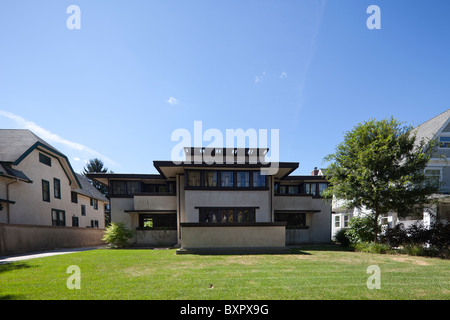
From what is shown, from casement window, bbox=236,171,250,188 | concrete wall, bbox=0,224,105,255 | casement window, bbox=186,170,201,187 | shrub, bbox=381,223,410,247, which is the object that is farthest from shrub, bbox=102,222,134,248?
shrub, bbox=381,223,410,247

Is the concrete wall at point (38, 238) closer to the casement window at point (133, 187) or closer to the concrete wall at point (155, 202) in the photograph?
the casement window at point (133, 187)

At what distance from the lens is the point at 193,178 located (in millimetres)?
16188

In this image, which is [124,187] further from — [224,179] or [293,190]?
[293,190]

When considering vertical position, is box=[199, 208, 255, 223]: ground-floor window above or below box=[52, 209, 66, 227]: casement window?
above

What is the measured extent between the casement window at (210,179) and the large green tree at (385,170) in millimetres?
8788

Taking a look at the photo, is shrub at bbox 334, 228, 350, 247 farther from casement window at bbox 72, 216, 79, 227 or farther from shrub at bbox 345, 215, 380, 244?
casement window at bbox 72, 216, 79, 227

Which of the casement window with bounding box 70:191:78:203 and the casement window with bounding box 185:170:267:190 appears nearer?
the casement window with bounding box 185:170:267:190

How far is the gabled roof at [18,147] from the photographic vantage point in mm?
16188

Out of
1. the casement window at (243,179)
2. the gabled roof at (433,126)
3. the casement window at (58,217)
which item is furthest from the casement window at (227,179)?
the casement window at (58,217)

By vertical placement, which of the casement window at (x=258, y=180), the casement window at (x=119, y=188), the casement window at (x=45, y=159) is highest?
the casement window at (x=45, y=159)

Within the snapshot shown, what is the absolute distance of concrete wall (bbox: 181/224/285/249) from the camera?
13.2 metres

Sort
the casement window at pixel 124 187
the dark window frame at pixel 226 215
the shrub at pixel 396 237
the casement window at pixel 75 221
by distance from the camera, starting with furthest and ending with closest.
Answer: the casement window at pixel 75 221 → the casement window at pixel 124 187 → the dark window frame at pixel 226 215 → the shrub at pixel 396 237

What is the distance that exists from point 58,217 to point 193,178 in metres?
16.0

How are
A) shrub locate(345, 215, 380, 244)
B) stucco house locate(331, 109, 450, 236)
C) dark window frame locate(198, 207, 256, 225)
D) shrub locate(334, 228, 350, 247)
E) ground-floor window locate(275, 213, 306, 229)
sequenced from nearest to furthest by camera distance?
shrub locate(345, 215, 380, 244) < stucco house locate(331, 109, 450, 236) < dark window frame locate(198, 207, 256, 225) < shrub locate(334, 228, 350, 247) < ground-floor window locate(275, 213, 306, 229)
